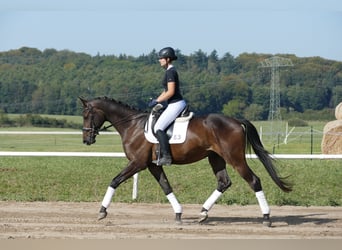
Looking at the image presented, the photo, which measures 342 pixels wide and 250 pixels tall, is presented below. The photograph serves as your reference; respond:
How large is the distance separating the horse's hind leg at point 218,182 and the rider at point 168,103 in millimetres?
850

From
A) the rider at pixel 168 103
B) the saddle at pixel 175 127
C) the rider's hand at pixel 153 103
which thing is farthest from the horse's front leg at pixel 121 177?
the rider's hand at pixel 153 103

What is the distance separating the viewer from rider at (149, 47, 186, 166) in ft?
33.5

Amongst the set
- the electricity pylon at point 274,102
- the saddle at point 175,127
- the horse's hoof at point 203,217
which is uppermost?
the saddle at point 175,127

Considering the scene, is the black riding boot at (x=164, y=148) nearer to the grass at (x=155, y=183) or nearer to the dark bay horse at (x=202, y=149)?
the dark bay horse at (x=202, y=149)

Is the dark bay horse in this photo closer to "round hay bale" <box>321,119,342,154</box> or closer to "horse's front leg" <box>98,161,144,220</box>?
"horse's front leg" <box>98,161,144,220</box>

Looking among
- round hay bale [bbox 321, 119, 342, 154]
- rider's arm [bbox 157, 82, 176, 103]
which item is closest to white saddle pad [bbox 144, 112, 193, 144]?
rider's arm [bbox 157, 82, 176, 103]

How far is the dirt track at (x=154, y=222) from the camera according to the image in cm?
920

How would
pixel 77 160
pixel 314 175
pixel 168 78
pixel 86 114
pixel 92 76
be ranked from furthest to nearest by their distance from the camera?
1. pixel 92 76
2. pixel 77 160
3. pixel 314 175
4. pixel 86 114
5. pixel 168 78

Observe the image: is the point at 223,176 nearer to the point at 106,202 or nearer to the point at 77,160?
the point at 106,202

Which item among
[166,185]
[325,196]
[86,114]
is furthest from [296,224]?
[325,196]

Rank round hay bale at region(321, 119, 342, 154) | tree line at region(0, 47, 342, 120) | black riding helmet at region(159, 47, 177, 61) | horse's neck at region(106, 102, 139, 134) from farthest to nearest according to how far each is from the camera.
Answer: tree line at region(0, 47, 342, 120) < round hay bale at region(321, 119, 342, 154) < horse's neck at region(106, 102, 139, 134) < black riding helmet at region(159, 47, 177, 61)

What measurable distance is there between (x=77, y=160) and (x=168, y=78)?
11.1 m

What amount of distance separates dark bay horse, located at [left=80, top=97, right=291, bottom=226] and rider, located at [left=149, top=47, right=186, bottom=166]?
205 millimetres

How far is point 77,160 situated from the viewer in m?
20.8
